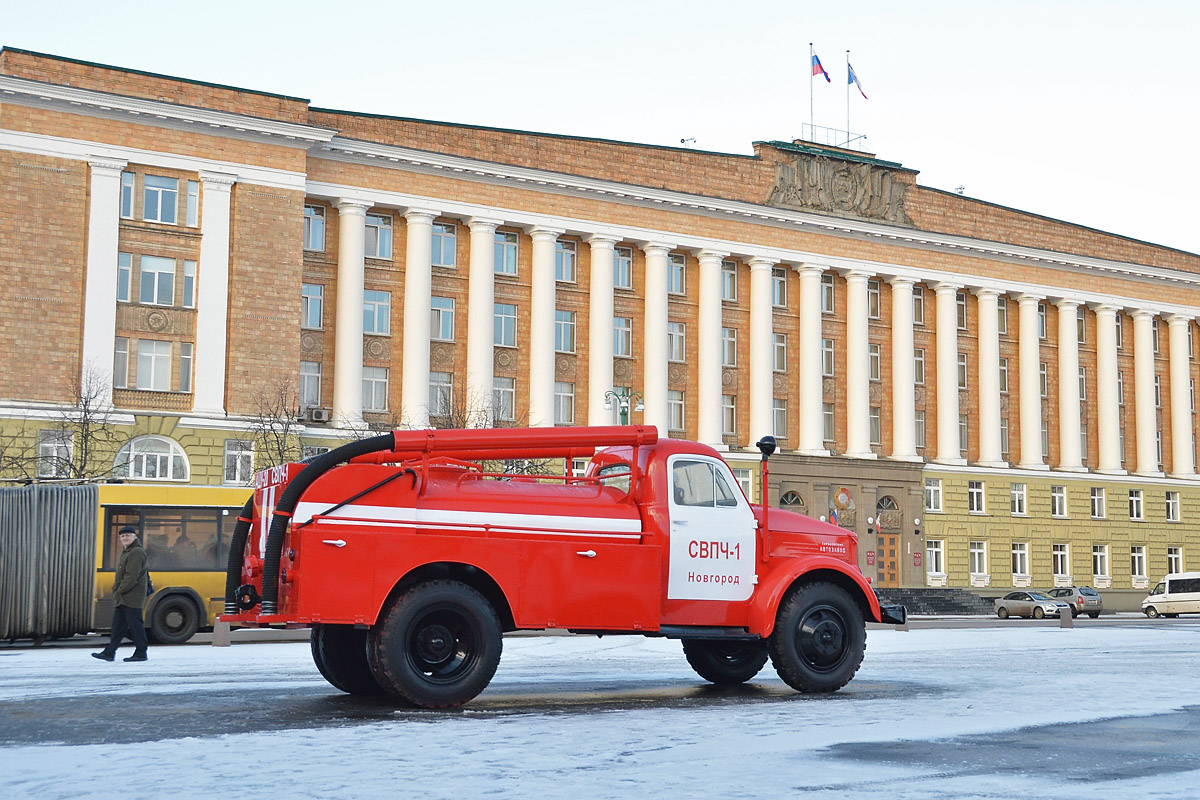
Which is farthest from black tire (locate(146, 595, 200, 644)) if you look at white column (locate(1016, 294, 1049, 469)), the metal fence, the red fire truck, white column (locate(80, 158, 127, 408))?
white column (locate(1016, 294, 1049, 469))

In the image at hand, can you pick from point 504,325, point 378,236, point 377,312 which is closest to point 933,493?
point 504,325

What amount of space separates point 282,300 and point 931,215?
1257 inches

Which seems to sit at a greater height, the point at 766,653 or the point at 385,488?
the point at 385,488

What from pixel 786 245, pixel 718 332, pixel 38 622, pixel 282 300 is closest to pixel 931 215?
pixel 786 245

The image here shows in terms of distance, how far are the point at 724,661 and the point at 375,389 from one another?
38.2 meters

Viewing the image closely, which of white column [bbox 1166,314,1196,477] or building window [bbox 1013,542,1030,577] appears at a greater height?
white column [bbox 1166,314,1196,477]

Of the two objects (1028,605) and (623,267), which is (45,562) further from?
(1028,605)

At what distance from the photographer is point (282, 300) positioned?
48.0m

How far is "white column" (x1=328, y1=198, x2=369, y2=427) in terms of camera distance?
50.2 m

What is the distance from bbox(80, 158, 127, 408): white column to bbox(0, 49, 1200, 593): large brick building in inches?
3.2

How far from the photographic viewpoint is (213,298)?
4656 centimetres

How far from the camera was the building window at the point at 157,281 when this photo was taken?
151 ft

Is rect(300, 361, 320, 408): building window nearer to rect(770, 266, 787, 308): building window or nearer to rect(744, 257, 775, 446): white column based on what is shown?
rect(744, 257, 775, 446): white column

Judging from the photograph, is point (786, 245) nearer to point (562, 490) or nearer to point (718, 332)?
point (718, 332)
